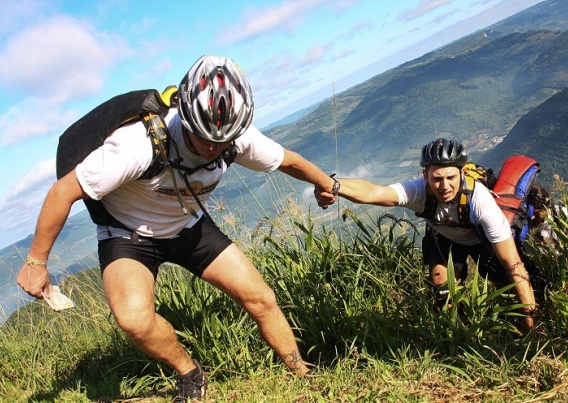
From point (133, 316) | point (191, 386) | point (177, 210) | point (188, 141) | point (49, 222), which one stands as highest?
point (188, 141)

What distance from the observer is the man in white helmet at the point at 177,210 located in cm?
270

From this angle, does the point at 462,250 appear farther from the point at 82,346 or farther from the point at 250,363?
the point at 82,346

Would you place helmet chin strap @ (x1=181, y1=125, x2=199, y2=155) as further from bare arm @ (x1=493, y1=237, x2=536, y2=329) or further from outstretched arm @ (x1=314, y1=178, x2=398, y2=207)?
bare arm @ (x1=493, y1=237, x2=536, y2=329)

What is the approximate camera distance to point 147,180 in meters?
2.89

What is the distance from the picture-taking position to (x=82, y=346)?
4.57m

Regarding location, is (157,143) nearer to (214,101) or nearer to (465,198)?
(214,101)

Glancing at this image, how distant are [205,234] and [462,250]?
2.17m

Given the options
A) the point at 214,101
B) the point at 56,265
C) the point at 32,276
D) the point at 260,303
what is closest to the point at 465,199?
the point at 260,303

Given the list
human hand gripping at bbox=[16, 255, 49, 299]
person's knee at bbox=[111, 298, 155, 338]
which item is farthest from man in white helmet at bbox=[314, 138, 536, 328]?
human hand gripping at bbox=[16, 255, 49, 299]

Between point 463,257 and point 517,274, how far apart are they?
76 centimetres

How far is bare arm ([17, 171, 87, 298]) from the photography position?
2.64 m

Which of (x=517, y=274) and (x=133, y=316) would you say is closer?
(x=133, y=316)

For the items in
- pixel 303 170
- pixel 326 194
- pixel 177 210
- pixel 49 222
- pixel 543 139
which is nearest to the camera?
pixel 49 222

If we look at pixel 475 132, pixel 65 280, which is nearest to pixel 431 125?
pixel 475 132
